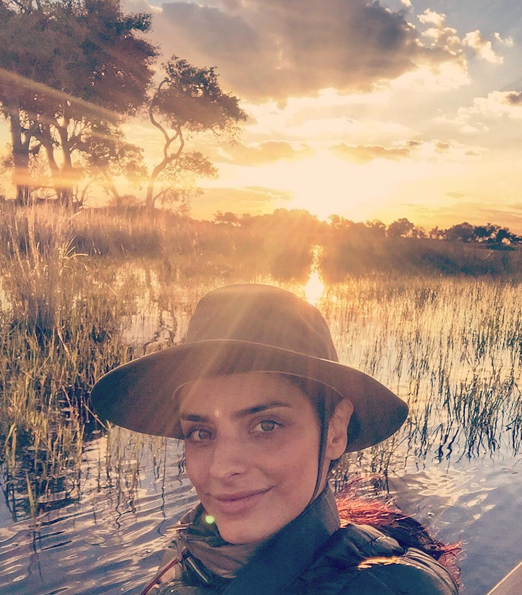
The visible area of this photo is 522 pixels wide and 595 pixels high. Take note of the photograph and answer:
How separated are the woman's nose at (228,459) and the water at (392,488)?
71.8 inches

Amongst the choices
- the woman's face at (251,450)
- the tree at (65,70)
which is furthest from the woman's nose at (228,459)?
the tree at (65,70)

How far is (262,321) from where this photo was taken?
4.61 feet

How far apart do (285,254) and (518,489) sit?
1907cm

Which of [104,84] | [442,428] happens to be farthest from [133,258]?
[104,84]

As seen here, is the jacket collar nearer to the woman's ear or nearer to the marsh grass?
the woman's ear

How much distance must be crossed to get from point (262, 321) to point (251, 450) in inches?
12.7

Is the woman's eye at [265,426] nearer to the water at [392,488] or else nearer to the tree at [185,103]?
the water at [392,488]

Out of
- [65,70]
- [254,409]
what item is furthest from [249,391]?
[65,70]

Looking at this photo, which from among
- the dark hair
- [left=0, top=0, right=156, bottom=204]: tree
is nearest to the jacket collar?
Answer: the dark hair

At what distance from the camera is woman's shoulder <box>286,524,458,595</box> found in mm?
1102

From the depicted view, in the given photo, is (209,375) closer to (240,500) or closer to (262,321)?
(262,321)

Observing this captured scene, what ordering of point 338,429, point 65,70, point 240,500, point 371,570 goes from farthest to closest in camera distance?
point 65,70 < point 338,429 < point 240,500 < point 371,570

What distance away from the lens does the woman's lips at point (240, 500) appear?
1320 millimetres

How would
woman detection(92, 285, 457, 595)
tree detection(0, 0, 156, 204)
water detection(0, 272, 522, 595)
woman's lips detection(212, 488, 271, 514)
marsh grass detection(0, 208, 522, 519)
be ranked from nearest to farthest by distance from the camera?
woman detection(92, 285, 457, 595), woman's lips detection(212, 488, 271, 514), water detection(0, 272, 522, 595), marsh grass detection(0, 208, 522, 519), tree detection(0, 0, 156, 204)
